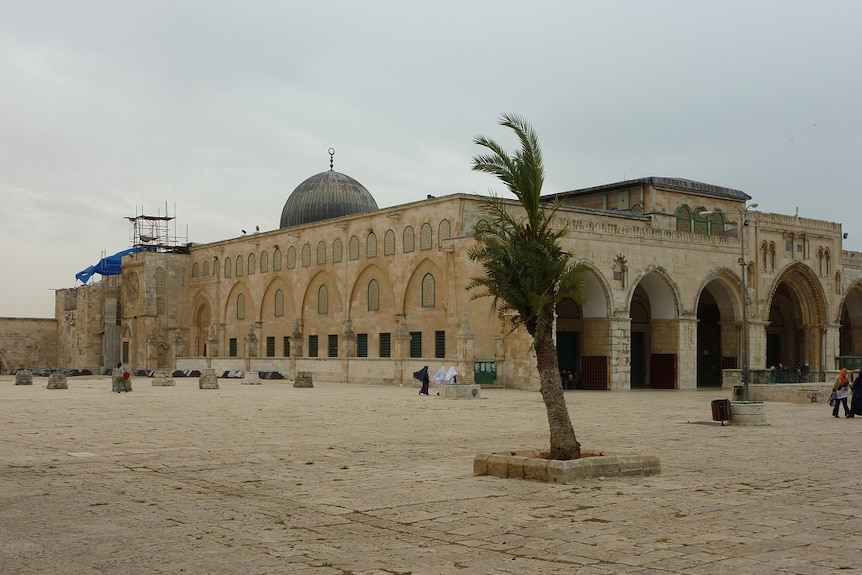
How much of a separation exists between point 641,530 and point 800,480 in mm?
3621

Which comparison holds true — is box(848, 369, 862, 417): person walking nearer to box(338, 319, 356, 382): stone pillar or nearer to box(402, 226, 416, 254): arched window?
box(402, 226, 416, 254): arched window

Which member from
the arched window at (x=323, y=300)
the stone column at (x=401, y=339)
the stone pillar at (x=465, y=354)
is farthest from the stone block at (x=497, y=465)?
the arched window at (x=323, y=300)

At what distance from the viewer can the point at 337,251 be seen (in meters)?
42.3

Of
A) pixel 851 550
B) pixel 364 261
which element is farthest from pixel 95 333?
pixel 851 550

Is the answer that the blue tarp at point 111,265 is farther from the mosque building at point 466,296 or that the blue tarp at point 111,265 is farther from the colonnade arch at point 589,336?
the colonnade arch at point 589,336

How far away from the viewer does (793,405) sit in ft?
84.2

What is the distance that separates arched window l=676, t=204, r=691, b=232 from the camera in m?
40.5

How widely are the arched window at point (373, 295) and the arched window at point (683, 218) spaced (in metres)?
13.4

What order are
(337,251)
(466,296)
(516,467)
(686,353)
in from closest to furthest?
(516,467), (466,296), (686,353), (337,251)

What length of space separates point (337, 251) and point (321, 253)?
1365 millimetres

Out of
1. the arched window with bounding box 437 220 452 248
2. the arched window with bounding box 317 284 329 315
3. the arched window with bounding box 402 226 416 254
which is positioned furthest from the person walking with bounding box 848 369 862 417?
the arched window with bounding box 317 284 329 315

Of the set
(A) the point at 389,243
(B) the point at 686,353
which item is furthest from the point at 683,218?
(A) the point at 389,243

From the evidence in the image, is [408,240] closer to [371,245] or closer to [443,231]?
[443,231]

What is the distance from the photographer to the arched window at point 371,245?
40.0m
